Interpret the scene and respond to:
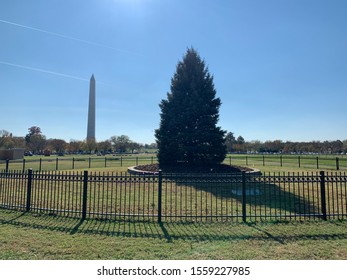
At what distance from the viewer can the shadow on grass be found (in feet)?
19.4

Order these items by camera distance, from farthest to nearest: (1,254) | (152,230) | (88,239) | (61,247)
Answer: (152,230) → (88,239) → (61,247) → (1,254)

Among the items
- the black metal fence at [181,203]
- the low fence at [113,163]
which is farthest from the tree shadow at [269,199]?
the low fence at [113,163]

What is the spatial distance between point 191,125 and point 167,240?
550 inches

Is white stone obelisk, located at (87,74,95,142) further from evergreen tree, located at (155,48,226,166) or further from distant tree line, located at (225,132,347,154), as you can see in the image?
evergreen tree, located at (155,48,226,166)

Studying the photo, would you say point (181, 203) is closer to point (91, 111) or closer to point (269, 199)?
point (269, 199)

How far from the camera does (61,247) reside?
17.2 ft

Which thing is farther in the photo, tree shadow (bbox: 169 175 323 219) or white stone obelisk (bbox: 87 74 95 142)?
white stone obelisk (bbox: 87 74 95 142)

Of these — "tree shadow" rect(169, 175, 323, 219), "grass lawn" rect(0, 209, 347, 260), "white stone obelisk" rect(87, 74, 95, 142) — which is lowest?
"grass lawn" rect(0, 209, 347, 260)

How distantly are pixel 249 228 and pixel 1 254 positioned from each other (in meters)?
5.61

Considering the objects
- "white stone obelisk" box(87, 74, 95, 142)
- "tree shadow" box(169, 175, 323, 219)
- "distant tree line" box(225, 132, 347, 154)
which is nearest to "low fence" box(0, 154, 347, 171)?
"tree shadow" box(169, 175, 323, 219)

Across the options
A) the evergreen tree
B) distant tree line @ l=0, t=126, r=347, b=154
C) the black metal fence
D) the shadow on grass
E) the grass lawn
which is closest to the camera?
the grass lawn

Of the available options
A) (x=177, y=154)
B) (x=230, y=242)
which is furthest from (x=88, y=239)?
(x=177, y=154)

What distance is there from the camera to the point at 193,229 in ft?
21.2
